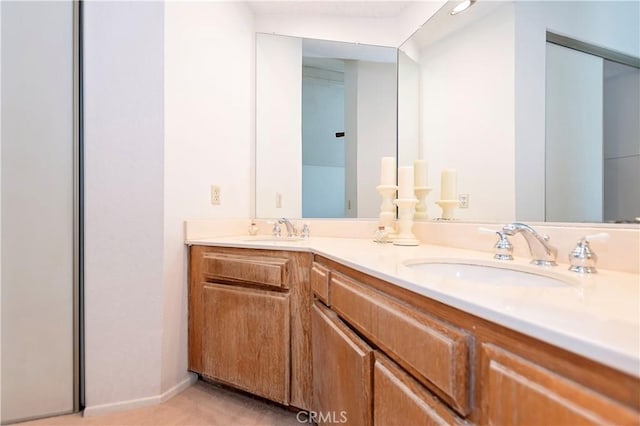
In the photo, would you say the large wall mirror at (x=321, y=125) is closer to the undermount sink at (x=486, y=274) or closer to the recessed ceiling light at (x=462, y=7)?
the recessed ceiling light at (x=462, y=7)

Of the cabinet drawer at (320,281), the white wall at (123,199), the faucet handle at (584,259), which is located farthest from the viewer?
the white wall at (123,199)

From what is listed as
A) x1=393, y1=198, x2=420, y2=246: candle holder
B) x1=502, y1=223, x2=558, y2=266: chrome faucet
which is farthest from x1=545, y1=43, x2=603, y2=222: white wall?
x1=393, y1=198, x2=420, y2=246: candle holder

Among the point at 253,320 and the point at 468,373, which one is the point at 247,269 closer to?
the point at 253,320

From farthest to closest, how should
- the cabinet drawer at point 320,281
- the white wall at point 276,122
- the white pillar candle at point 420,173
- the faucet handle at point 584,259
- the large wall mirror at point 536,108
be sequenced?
the white wall at point 276,122 → the white pillar candle at point 420,173 → the cabinet drawer at point 320,281 → the large wall mirror at point 536,108 → the faucet handle at point 584,259

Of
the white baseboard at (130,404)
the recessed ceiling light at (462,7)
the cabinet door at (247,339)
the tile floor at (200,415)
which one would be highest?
the recessed ceiling light at (462,7)

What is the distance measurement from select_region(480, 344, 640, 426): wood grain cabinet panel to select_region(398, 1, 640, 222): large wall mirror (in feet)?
2.22

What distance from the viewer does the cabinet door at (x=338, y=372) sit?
0.85 meters

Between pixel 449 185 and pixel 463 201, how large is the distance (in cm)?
11

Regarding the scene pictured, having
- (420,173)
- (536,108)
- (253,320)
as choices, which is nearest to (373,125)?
(420,173)

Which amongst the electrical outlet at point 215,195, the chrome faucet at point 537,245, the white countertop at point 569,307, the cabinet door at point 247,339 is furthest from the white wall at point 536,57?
the electrical outlet at point 215,195

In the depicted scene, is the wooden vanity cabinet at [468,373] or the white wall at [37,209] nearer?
the wooden vanity cabinet at [468,373]

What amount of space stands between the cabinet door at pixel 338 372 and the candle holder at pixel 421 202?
695 millimetres

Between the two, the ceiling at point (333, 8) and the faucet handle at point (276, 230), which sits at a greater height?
the ceiling at point (333, 8)

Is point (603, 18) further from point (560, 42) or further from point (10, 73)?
point (10, 73)
